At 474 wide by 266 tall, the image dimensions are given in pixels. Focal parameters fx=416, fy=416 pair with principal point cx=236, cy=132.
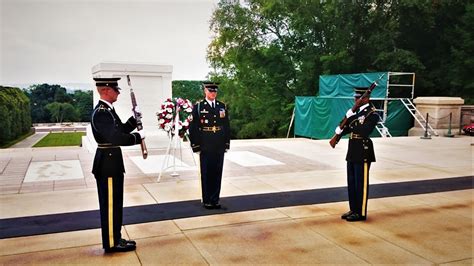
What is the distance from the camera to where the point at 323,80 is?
2083cm

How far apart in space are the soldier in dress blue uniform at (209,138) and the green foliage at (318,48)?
18.6 m

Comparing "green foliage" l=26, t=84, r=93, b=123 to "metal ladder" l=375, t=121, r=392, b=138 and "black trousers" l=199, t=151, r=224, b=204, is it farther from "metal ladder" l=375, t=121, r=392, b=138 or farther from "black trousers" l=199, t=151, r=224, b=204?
"black trousers" l=199, t=151, r=224, b=204

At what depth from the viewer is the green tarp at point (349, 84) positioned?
53.2ft

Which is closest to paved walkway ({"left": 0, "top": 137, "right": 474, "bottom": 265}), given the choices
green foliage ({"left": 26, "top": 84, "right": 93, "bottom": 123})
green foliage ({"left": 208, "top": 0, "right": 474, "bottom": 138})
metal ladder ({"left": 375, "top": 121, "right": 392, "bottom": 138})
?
metal ladder ({"left": 375, "top": 121, "right": 392, "bottom": 138})

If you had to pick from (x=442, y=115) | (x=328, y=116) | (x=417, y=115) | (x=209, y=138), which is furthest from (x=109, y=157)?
(x=328, y=116)

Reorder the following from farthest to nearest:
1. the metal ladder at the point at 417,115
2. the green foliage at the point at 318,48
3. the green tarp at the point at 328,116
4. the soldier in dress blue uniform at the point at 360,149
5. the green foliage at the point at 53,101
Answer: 1. the green foliage at the point at 53,101
2. the green foliage at the point at 318,48
3. the green tarp at the point at 328,116
4. the metal ladder at the point at 417,115
5. the soldier in dress blue uniform at the point at 360,149

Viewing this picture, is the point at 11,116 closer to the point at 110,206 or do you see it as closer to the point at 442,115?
the point at 442,115

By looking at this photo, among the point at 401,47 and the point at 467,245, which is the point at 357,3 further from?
the point at 467,245

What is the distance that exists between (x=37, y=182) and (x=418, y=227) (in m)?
5.80

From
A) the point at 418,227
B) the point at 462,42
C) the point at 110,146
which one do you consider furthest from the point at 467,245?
the point at 462,42

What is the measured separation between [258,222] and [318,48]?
77.5ft

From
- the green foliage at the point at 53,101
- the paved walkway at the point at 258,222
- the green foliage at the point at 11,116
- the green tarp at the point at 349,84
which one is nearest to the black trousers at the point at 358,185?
the paved walkway at the point at 258,222

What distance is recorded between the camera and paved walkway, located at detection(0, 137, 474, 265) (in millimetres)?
3842

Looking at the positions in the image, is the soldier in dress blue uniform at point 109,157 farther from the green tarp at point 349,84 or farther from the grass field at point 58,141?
the grass field at point 58,141
